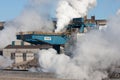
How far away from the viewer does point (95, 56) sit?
119 feet

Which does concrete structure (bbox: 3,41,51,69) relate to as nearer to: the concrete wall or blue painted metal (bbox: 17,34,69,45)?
the concrete wall

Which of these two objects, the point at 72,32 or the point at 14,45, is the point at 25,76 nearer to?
the point at 72,32

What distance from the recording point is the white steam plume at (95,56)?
116 ft

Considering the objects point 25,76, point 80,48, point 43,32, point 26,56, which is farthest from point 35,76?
point 26,56

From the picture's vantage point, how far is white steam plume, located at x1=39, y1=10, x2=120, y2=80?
3550cm

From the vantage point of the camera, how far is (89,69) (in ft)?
121

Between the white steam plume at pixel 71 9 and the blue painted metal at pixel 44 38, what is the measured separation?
205cm

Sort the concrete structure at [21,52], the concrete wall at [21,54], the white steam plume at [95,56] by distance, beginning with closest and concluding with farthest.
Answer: the white steam plume at [95,56] < the concrete structure at [21,52] < the concrete wall at [21,54]

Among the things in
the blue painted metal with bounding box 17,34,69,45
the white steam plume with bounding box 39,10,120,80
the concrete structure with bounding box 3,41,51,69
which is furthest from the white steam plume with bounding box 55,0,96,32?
the white steam plume with bounding box 39,10,120,80

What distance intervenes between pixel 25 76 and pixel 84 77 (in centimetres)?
840

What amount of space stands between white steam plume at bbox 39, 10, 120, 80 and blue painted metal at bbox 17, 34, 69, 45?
21817mm

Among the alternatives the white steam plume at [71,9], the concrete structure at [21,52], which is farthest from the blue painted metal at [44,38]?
→ the concrete structure at [21,52]

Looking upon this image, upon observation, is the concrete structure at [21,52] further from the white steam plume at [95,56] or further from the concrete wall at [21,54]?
the white steam plume at [95,56]

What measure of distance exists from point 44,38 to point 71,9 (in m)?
5.76
